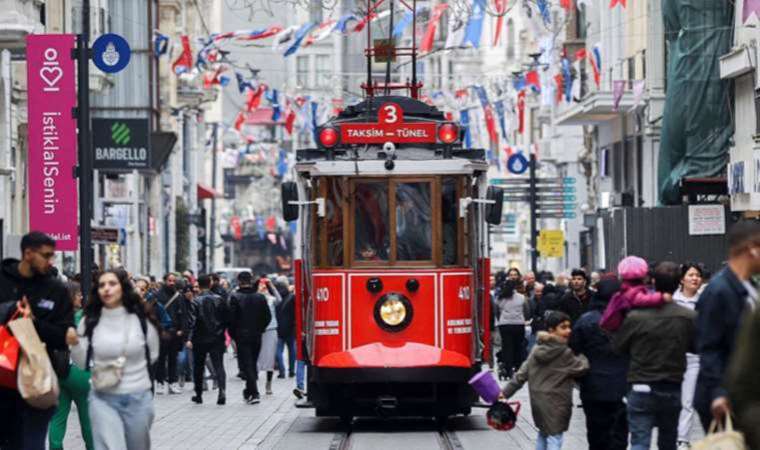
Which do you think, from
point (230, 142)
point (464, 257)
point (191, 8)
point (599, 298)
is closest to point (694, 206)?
point (464, 257)

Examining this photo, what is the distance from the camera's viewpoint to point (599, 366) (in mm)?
15492

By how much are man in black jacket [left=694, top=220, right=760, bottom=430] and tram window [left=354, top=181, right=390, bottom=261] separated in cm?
1047

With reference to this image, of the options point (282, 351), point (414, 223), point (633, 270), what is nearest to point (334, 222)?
point (414, 223)

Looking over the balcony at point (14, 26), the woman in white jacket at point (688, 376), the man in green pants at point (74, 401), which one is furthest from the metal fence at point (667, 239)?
the man in green pants at point (74, 401)

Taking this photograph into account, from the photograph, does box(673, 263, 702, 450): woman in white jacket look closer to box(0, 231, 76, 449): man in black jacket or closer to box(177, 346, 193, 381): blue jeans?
box(0, 231, 76, 449): man in black jacket

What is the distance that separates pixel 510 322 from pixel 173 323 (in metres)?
5.98

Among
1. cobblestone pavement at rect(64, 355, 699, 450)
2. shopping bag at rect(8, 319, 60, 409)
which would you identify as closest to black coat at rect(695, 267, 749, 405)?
shopping bag at rect(8, 319, 60, 409)

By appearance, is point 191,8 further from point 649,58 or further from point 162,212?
point 649,58

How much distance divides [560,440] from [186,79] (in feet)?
176

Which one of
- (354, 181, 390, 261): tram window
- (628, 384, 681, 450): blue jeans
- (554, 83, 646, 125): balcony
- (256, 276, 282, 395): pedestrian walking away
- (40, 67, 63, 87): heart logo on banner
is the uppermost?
(554, 83, 646, 125): balcony

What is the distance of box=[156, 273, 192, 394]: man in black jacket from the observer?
1169 inches

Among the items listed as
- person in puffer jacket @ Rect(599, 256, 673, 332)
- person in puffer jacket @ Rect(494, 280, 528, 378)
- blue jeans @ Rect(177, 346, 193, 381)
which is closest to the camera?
person in puffer jacket @ Rect(599, 256, 673, 332)

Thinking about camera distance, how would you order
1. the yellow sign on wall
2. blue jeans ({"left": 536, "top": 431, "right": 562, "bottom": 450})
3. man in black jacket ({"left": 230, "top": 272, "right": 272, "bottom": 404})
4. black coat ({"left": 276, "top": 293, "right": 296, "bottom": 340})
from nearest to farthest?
blue jeans ({"left": 536, "top": 431, "right": 562, "bottom": 450}) → man in black jacket ({"left": 230, "top": 272, "right": 272, "bottom": 404}) → black coat ({"left": 276, "top": 293, "right": 296, "bottom": 340}) → the yellow sign on wall

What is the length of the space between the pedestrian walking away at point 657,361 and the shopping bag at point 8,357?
13.1 feet
